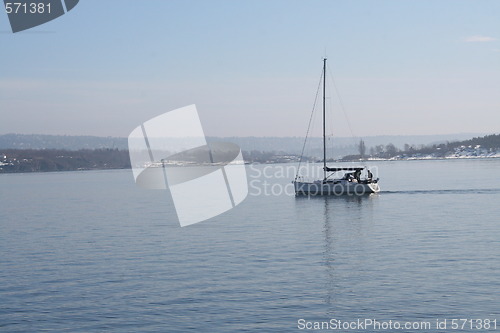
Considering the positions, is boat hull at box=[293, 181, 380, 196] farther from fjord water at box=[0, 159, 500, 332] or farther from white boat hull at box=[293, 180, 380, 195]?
fjord water at box=[0, 159, 500, 332]

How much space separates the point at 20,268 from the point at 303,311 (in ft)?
53.7

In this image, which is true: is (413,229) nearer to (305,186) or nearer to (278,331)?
(278,331)

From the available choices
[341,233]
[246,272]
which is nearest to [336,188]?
[341,233]

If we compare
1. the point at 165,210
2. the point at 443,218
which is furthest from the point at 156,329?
the point at 165,210

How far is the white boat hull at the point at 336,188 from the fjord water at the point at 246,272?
25.4m

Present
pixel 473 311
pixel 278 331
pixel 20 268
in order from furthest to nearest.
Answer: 1. pixel 20 268
2. pixel 473 311
3. pixel 278 331

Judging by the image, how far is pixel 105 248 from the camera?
38938 mm

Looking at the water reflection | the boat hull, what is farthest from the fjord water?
the boat hull

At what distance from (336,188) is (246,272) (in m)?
52.8

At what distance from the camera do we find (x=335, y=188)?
3199 inches

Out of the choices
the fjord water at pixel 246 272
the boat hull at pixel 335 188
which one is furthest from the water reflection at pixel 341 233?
the boat hull at pixel 335 188

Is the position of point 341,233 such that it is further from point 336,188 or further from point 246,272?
point 336,188

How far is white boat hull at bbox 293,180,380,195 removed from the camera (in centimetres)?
8112

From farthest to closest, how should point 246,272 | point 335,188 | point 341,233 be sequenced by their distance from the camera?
point 335,188
point 341,233
point 246,272
